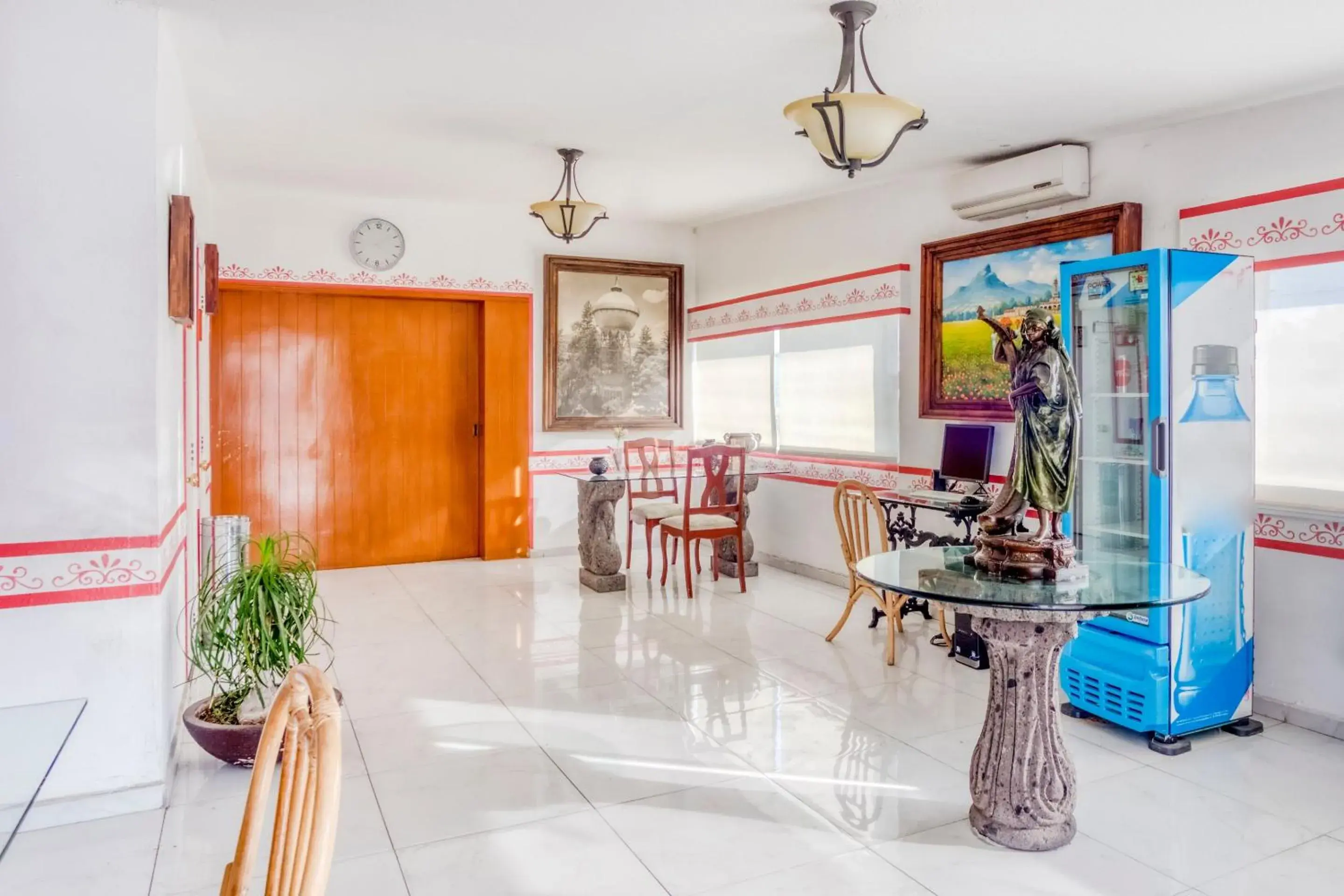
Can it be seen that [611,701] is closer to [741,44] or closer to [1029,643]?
[1029,643]

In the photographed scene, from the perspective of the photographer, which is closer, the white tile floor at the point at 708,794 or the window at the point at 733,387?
the white tile floor at the point at 708,794

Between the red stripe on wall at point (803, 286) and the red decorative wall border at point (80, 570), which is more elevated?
the red stripe on wall at point (803, 286)

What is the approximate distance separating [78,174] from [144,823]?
204cm

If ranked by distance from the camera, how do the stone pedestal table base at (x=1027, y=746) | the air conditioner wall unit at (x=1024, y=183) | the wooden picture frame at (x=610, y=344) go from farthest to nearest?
the wooden picture frame at (x=610, y=344) < the air conditioner wall unit at (x=1024, y=183) < the stone pedestal table base at (x=1027, y=746)

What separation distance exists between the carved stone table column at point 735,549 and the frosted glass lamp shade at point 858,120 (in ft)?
10.5

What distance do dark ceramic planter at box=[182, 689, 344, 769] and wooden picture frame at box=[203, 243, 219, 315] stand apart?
8.18ft

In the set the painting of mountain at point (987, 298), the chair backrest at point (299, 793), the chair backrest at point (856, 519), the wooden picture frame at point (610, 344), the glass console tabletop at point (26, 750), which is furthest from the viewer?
the wooden picture frame at point (610, 344)

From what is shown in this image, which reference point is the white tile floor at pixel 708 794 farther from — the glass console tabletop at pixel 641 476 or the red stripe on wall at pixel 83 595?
the glass console tabletop at pixel 641 476

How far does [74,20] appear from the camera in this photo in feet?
9.16

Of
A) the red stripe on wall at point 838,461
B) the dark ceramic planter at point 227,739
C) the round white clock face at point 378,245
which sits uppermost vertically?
the round white clock face at point 378,245

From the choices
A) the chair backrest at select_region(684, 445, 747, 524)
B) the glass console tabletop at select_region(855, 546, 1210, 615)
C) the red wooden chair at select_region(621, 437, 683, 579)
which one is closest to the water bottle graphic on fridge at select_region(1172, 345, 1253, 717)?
the glass console tabletop at select_region(855, 546, 1210, 615)

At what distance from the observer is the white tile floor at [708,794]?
7.86 feet

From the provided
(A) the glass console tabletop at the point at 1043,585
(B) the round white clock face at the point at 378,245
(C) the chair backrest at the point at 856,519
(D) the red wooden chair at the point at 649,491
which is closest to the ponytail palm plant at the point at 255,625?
(A) the glass console tabletop at the point at 1043,585

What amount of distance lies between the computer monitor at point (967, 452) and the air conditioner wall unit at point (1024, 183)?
1.15 m
